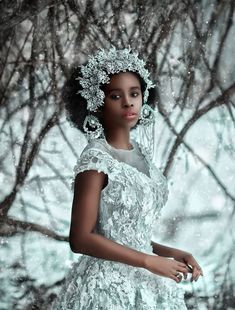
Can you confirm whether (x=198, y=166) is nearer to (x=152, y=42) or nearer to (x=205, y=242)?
(x=205, y=242)

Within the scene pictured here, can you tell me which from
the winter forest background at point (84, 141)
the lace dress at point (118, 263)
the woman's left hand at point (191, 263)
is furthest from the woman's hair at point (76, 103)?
the winter forest background at point (84, 141)

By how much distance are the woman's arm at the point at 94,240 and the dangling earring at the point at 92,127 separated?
0.14 meters

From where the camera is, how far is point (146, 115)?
1.78 metres

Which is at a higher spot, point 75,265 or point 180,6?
point 180,6

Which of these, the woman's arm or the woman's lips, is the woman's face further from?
the woman's arm

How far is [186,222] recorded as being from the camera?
10.7 ft

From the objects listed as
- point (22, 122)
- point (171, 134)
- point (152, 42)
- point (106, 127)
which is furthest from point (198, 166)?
point (106, 127)

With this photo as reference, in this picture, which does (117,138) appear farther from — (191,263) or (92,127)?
(191,263)

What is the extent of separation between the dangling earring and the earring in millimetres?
142

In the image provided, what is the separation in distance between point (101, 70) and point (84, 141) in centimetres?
167

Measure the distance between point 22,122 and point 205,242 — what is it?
3.14 ft

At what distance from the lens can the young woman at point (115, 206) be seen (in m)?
1.49

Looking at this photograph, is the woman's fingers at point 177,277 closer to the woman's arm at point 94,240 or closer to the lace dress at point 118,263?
the woman's arm at point 94,240

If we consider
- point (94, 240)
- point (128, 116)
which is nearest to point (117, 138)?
point (128, 116)
